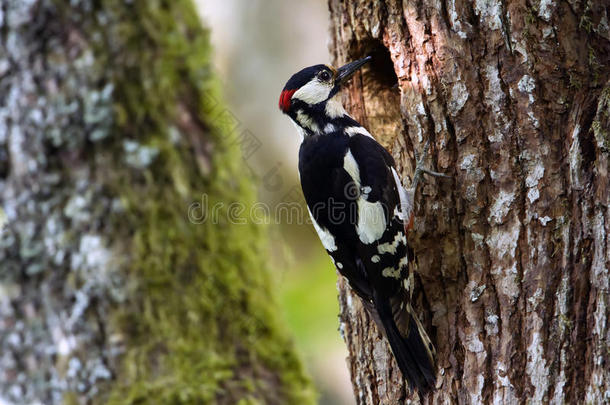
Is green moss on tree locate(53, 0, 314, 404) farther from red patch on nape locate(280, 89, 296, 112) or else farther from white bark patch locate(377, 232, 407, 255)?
white bark patch locate(377, 232, 407, 255)

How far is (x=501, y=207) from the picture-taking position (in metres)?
2.24

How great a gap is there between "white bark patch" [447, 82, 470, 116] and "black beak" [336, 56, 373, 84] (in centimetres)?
61

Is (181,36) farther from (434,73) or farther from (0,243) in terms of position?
(434,73)

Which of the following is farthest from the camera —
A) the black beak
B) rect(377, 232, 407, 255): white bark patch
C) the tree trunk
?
the black beak

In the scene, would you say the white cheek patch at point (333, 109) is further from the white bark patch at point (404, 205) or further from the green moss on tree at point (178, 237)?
the green moss on tree at point (178, 237)

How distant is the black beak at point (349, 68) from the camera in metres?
2.90

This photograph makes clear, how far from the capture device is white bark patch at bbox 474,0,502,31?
229 cm

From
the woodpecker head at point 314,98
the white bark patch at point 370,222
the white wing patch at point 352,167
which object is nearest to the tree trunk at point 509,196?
the white bark patch at point 370,222

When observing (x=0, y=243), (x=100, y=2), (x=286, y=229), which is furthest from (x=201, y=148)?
(x=286, y=229)

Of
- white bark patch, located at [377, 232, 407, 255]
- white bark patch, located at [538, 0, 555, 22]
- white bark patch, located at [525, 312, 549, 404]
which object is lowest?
white bark patch, located at [525, 312, 549, 404]

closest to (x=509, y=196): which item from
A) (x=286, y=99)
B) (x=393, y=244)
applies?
(x=393, y=244)

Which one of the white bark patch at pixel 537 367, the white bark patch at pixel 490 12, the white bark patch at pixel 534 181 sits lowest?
the white bark patch at pixel 537 367

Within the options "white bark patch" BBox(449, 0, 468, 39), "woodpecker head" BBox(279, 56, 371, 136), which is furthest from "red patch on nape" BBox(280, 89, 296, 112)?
"white bark patch" BBox(449, 0, 468, 39)

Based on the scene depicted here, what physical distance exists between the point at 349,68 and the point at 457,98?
0.69 meters
